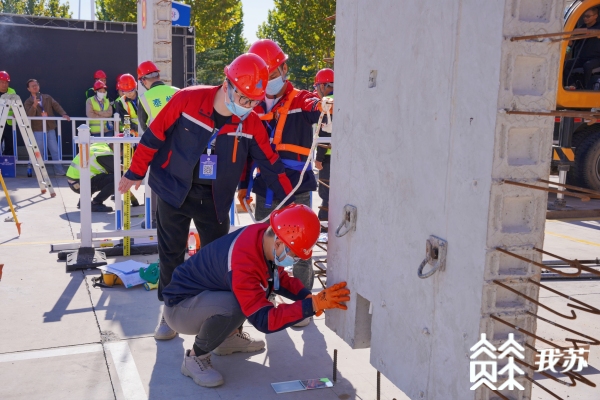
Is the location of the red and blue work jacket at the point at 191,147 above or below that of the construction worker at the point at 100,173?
above

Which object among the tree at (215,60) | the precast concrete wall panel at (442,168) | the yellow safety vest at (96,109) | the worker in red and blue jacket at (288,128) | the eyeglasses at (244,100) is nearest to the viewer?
the precast concrete wall panel at (442,168)

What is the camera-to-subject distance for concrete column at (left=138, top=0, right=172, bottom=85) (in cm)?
768

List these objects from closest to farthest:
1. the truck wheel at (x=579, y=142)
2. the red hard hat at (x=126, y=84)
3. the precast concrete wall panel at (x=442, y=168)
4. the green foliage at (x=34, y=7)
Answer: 1. the precast concrete wall panel at (x=442, y=168)
2. the red hard hat at (x=126, y=84)
3. the truck wheel at (x=579, y=142)
4. the green foliage at (x=34, y=7)

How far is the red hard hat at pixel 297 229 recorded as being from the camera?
3334 millimetres

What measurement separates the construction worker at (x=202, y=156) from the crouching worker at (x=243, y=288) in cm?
53

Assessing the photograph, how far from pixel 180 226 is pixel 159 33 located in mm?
4228

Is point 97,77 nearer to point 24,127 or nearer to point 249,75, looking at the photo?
point 24,127

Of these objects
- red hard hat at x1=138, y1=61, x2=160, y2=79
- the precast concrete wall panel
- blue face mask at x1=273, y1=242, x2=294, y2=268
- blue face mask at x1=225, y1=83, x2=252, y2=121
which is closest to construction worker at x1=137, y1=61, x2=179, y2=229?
red hard hat at x1=138, y1=61, x2=160, y2=79

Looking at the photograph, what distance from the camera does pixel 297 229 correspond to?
3.34 meters

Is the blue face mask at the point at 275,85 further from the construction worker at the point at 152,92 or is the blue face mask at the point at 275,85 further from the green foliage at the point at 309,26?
the green foliage at the point at 309,26

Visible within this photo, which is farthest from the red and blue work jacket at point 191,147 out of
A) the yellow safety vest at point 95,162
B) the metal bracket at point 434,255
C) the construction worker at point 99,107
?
the construction worker at point 99,107

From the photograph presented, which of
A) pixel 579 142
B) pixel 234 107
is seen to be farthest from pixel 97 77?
pixel 234 107

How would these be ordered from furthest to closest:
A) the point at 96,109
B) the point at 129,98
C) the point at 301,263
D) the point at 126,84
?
the point at 96,109 < the point at 129,98 < the point at 126,84 < the point at 301,263
